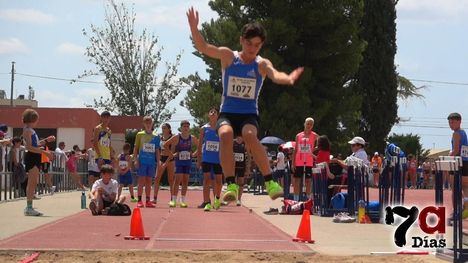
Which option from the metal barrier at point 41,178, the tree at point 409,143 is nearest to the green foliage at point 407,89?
the tree at point 409,143

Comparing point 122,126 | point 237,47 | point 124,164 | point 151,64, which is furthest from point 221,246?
point 151,64

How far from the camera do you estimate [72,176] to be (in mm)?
29953

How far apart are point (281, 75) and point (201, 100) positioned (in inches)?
1303

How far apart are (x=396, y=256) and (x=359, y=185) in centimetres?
545

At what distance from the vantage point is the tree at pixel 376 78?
5188cm

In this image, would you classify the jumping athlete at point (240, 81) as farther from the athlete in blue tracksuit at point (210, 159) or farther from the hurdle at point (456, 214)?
the athlete in blue tracksuit at point (210, 159)

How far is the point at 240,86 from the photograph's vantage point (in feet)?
29.9

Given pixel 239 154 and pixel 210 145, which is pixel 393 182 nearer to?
pixel 210 145

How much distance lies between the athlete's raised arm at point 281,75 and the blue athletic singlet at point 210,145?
724cm

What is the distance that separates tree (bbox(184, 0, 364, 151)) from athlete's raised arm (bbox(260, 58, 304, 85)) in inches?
1185

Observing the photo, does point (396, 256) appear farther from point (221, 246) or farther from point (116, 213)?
point (116, 213)

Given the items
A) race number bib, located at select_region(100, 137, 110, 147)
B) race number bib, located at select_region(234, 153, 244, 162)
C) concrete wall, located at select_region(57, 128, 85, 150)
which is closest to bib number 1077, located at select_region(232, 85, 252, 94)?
race number bib, located at select_region(100, 137, 110, 147)

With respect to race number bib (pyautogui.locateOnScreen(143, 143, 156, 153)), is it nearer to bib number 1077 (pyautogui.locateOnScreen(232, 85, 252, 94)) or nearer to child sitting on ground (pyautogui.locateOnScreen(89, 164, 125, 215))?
child sitting on ground (pyautogui.locateOnScreen(89, 164, 125, 215))

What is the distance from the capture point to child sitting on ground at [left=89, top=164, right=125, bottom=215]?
1496 cm
